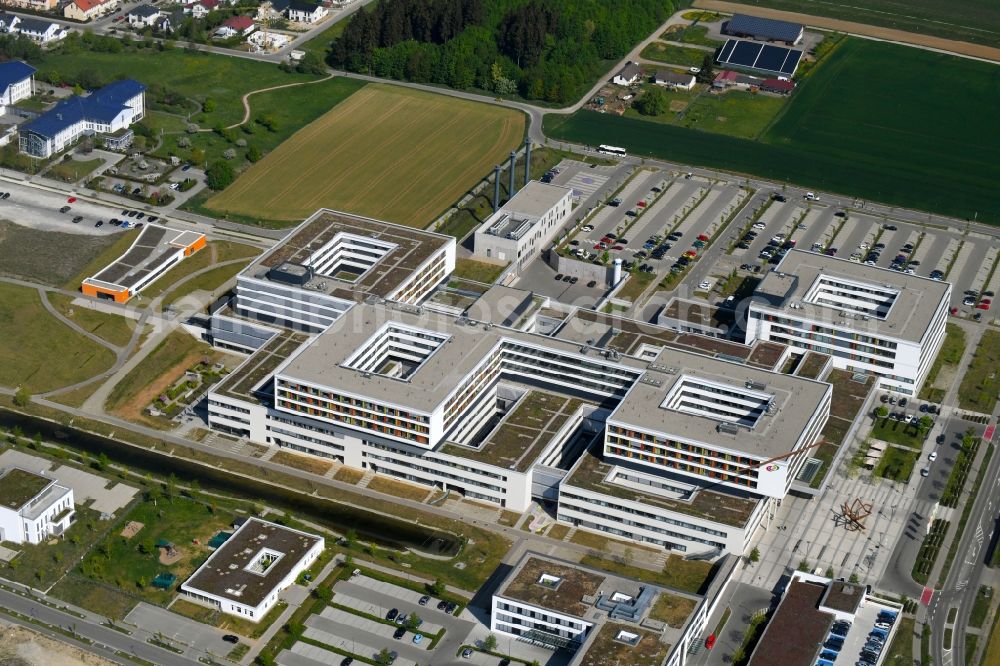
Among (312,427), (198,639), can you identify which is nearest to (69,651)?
(198,639)

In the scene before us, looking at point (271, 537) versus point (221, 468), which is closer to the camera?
point (271, 537)

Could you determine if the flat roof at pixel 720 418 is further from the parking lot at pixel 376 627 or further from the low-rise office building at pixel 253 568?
the low-rise office building at pixel 253 568

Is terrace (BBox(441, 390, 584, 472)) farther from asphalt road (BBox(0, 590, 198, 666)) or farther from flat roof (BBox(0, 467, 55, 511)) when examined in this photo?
flat roof (BBox(0, 467, 55, 511))

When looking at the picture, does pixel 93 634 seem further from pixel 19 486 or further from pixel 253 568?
pixel 19 486

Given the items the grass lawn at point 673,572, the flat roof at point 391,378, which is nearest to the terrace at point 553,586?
the grass lawn at point 673,572

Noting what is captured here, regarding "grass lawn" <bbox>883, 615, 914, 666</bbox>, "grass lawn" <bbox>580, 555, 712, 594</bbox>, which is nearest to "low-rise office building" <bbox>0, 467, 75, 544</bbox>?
"grass lawn" <bbox>580, 555, 712, 594</bbox>

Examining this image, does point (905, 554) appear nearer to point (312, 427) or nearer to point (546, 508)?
point (546, 508)
